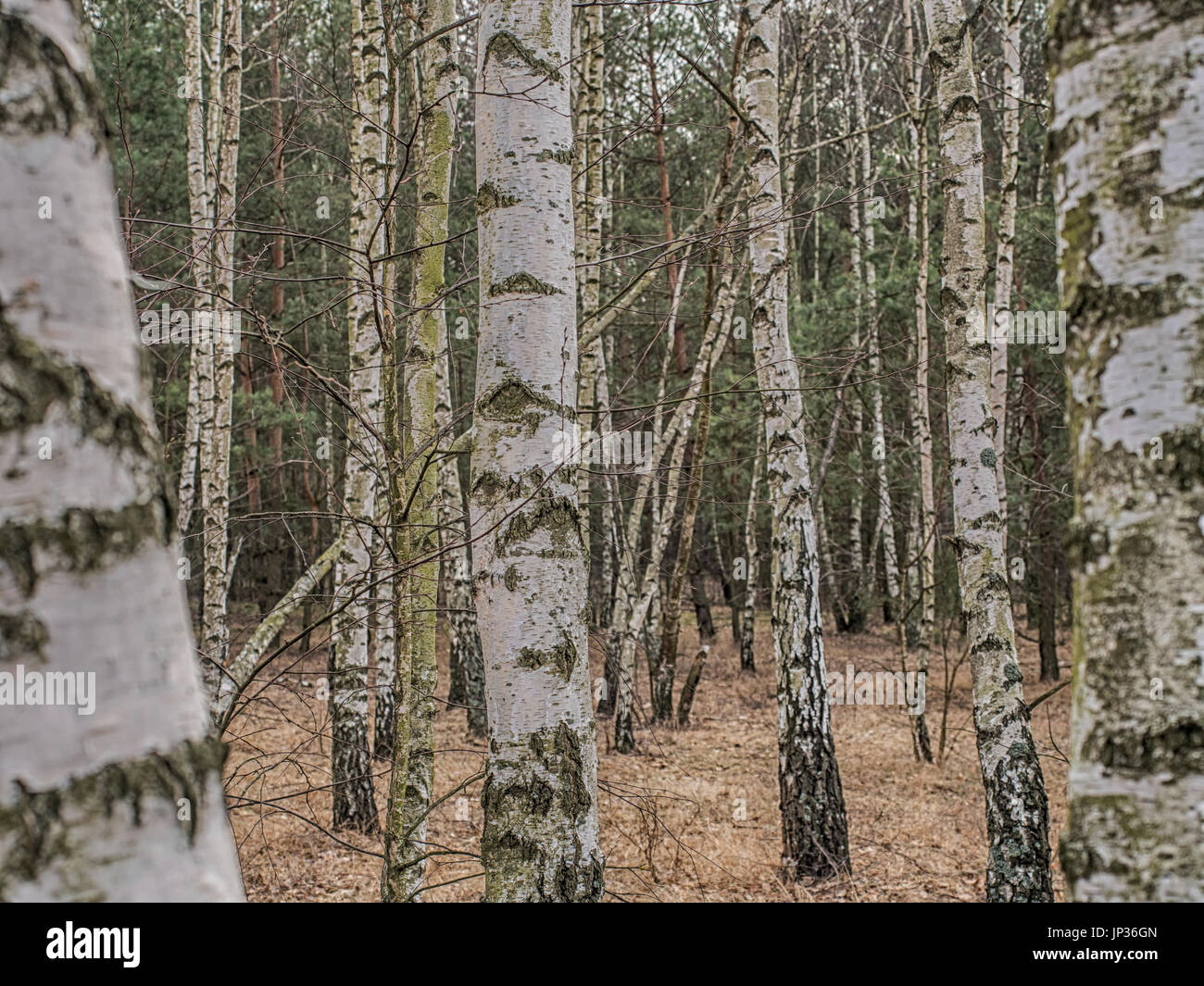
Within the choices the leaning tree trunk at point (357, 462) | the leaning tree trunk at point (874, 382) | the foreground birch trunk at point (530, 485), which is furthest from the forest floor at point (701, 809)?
the leaning tree trunk at point (874, 382)

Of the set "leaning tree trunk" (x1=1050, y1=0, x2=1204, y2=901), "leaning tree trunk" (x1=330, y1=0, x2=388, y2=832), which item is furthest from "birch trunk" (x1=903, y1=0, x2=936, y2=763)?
"leaning tree trunk" (x1=1050, y1=0, x2=1204, y2=901)

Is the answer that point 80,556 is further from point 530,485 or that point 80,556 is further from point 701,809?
point 701,809

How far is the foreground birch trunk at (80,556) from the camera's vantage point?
762 mm

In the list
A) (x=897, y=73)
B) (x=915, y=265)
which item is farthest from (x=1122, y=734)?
(x=897, y=73)

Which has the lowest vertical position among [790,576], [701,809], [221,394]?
[701,809]

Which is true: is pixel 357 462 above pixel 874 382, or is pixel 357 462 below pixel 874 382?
below

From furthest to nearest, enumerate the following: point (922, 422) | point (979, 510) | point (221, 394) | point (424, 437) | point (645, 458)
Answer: point (922, 422) < point (221, 394) < point (645, 458) < point (979, 510) < point (424, 437)

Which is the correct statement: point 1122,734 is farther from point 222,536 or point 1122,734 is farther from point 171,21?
point 171,21

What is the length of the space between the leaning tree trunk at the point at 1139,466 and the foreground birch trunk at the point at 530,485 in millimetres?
1389

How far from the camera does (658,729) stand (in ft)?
38.3

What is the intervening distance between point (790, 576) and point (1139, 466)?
5398 millimetres

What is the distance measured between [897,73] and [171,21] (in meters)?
12.8

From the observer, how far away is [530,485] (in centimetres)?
253

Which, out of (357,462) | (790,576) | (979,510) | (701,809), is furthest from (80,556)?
(701,809)
